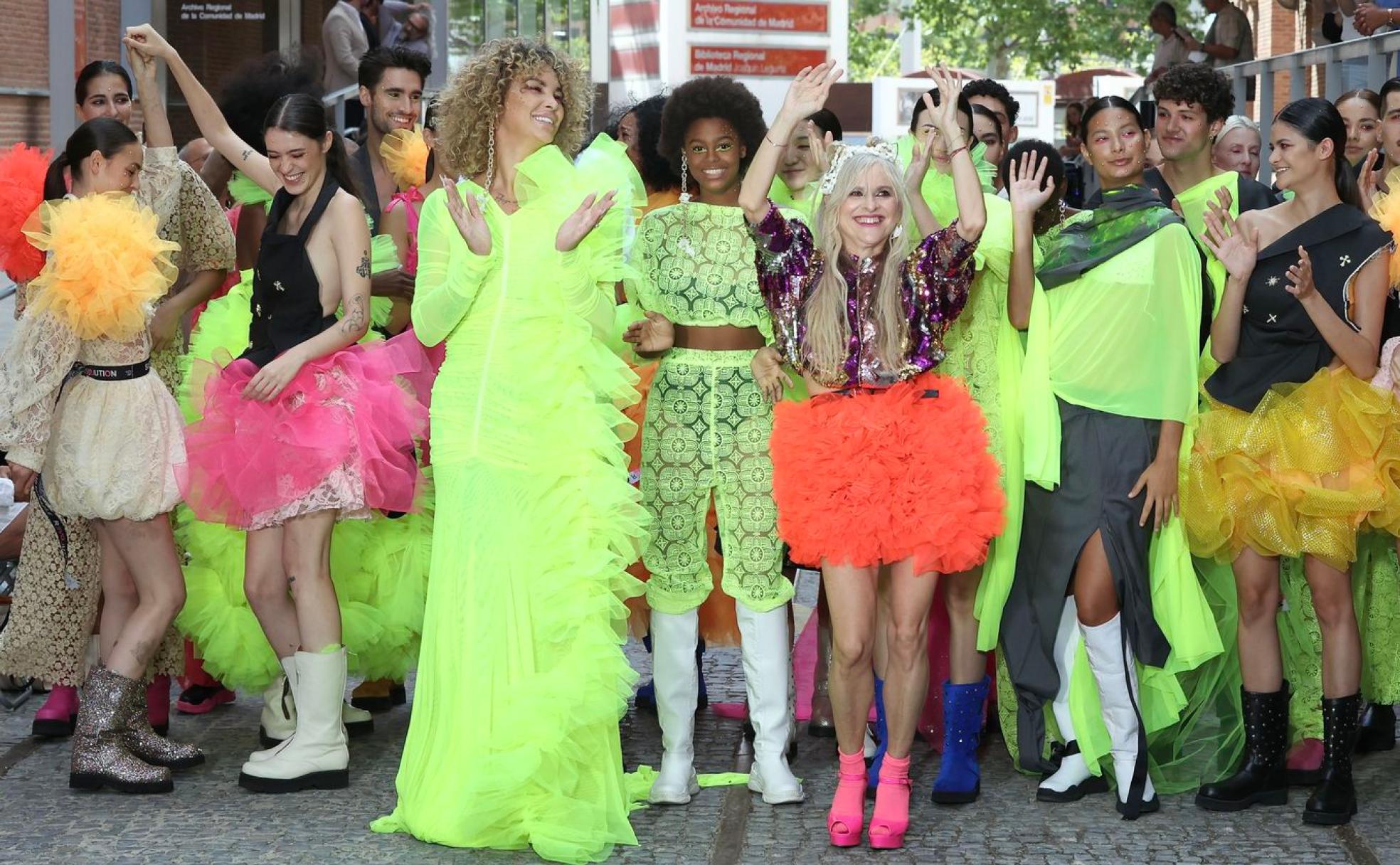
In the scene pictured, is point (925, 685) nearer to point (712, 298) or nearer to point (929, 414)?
point (929, 414)

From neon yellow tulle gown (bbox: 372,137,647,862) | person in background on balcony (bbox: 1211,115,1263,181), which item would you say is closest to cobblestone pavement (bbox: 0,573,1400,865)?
neon yellow tulle gown (bbox: 372,137,647,862)

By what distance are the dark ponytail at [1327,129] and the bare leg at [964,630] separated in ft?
5.22

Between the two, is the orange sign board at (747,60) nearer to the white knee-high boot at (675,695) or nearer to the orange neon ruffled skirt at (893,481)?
the white knee-high boot at (675,695)

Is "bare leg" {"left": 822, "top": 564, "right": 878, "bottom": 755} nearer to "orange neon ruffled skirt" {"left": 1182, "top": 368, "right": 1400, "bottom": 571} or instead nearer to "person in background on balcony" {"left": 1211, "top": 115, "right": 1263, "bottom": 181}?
"orange neon ruffled skirt" {"left": 1182, "top": 368, "right": 1400, "bottom": 571}

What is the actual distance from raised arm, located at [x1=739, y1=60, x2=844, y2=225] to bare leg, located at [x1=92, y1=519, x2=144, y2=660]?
Answer: 2348 millimetres

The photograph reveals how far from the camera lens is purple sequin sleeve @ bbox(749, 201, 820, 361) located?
5000 mm

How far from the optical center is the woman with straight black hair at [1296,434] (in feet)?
16.5

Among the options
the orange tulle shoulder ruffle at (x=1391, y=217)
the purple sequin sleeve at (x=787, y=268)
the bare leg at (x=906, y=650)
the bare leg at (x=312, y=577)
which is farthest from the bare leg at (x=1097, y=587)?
the bare leg at (x=312, y=577)

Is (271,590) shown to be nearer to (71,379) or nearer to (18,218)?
(71,379)

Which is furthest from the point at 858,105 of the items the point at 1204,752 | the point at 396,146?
the point at 1204,752

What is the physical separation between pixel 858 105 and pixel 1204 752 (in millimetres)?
17323

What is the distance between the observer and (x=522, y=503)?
16.0 ft

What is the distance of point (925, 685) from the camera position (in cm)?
500

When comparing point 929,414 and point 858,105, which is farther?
point 858,105
